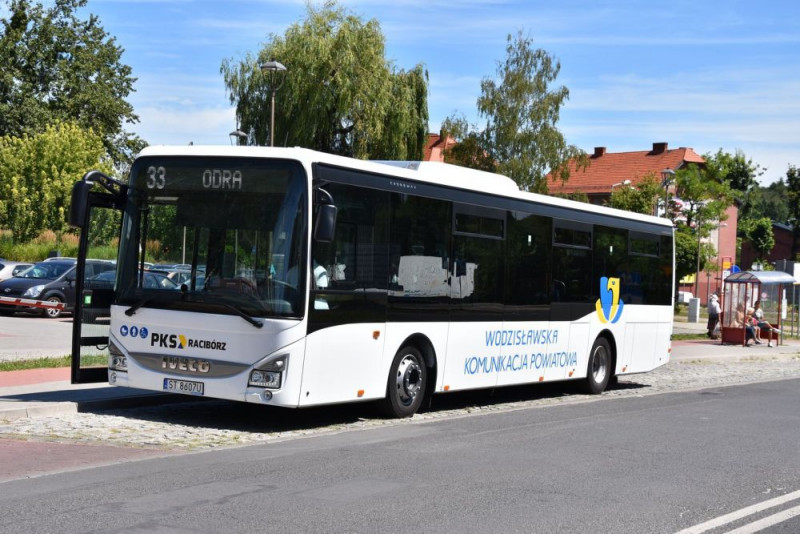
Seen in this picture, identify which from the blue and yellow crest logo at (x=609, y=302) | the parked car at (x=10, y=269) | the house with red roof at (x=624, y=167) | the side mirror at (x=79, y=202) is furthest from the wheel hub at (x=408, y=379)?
the house with red roof at (x=624, y=167)

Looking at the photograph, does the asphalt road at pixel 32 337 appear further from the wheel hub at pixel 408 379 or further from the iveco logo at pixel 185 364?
the wheel hub at pixel 408 379

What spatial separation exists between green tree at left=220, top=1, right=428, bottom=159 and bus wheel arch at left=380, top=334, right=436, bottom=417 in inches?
1192

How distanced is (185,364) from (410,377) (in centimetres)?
303

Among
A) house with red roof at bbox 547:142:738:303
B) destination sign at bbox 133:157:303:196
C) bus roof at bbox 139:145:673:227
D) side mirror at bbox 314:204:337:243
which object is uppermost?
house with red roof at bbox 547:142:738:303

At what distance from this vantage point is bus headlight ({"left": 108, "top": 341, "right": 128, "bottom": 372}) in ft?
40.8

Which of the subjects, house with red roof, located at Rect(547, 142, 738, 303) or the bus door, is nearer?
the bus door

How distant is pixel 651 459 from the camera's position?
11.0 metres

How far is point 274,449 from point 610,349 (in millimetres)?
9676

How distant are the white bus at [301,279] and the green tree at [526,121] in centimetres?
4600

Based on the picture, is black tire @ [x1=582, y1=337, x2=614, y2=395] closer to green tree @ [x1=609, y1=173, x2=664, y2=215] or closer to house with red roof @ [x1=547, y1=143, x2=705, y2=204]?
green tree @ [x1=609, y1=173, x2=664, y2=215]

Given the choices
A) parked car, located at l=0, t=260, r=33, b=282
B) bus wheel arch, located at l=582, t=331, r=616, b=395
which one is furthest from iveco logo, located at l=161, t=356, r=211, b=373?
parked car, located at l=0, t=260, r=33, b=282

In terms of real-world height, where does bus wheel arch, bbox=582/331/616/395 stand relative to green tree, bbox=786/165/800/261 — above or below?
below

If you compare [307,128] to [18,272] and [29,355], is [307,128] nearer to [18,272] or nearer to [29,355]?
[18,272]

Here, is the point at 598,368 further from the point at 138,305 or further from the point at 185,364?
the point at 138,305
